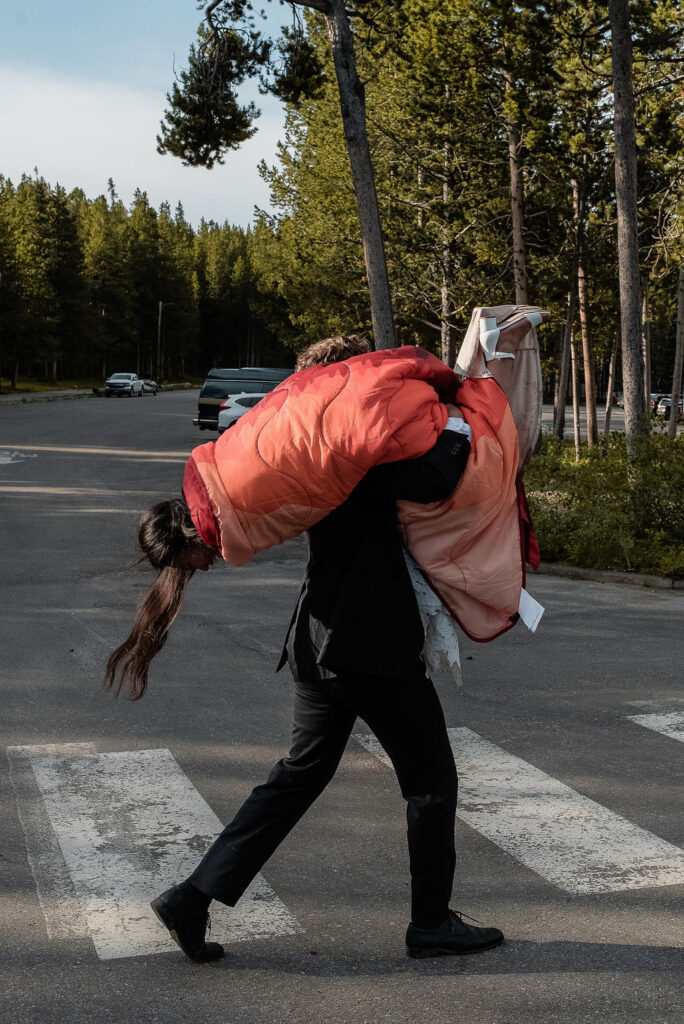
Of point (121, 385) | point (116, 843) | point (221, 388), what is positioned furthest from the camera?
point (121, 385)

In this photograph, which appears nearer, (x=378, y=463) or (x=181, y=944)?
(x=378, y=463)

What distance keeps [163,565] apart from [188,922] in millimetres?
1063

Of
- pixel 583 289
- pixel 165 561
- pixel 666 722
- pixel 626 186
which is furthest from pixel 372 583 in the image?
pixel 583 289

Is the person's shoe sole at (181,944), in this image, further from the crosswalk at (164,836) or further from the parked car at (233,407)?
the parked car at (233,407)

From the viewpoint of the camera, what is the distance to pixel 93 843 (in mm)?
4418

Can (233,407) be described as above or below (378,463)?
below

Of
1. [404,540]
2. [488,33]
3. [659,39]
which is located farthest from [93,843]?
[488,33]

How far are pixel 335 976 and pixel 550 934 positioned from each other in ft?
2.39

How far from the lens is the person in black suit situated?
128 inches

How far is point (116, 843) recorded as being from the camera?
4.42m

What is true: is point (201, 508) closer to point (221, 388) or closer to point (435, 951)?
point (435, 951)

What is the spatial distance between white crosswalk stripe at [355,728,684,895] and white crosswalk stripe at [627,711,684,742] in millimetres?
981

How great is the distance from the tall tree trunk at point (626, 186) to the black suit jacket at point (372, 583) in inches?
464

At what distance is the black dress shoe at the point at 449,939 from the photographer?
353 centimetres
